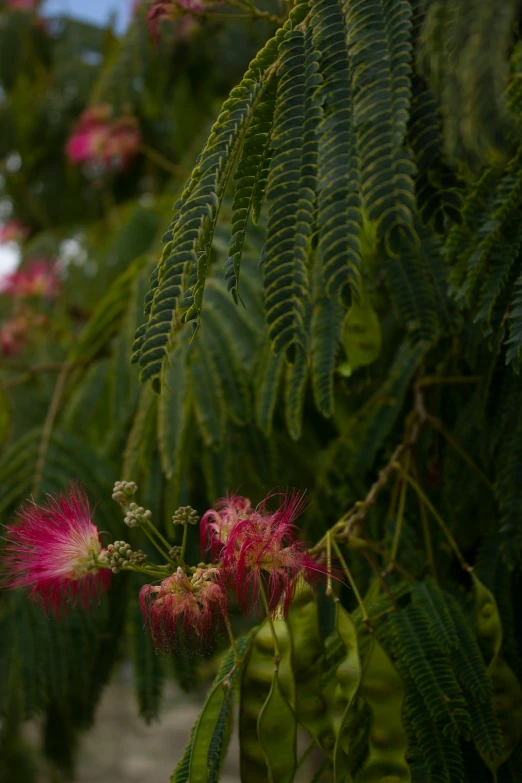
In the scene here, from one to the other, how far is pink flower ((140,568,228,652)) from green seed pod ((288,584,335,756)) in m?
0.11

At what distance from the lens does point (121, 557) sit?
868 millimetres

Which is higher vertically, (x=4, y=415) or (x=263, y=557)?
(x=4, y=415)

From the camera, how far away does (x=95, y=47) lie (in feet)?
11.7

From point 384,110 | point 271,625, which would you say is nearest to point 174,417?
point 271,625

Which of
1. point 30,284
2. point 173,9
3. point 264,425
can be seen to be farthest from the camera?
point 30,284

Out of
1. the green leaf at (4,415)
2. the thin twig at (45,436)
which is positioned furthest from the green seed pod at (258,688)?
the green leaf at (4,415)

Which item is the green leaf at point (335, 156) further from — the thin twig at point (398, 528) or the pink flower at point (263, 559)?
the thin twig at point (398, 528)

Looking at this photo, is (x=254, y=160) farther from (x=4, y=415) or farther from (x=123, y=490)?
(x=4, y=415)

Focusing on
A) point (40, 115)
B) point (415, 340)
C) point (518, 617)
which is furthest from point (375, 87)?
point (40, 115)

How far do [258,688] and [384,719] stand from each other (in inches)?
5.6

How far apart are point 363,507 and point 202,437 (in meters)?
0.50

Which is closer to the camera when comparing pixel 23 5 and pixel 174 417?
pixel 174 417

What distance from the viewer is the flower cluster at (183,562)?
2.81ft

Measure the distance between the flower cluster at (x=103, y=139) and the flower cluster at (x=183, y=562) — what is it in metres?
2.39
